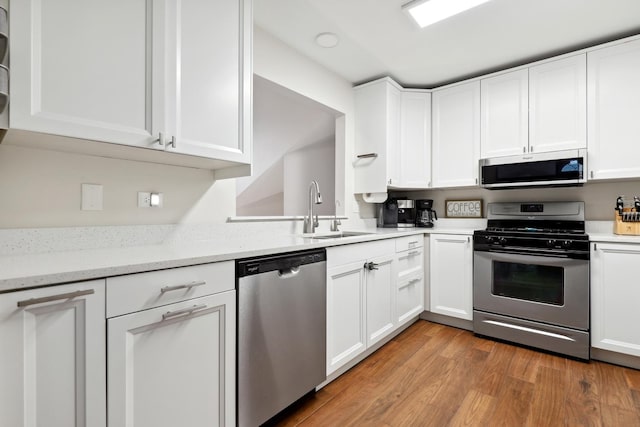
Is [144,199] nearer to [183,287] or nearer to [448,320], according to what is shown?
[183,287]

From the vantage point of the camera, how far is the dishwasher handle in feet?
4.95

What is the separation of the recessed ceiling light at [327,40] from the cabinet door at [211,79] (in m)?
0.81

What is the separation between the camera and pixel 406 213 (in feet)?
11.3

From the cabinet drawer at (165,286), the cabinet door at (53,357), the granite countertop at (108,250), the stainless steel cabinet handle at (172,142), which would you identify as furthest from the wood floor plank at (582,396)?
the stainless steel cabinet handle at (172,142)

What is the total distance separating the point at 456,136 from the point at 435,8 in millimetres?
1359

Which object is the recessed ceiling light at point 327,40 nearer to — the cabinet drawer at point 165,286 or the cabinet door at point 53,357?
the cabinet drawer at point 165,286

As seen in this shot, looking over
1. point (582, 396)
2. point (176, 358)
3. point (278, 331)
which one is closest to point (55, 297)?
point (176, 358)

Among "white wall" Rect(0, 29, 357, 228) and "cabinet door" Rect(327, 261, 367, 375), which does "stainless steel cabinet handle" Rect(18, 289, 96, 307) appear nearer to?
"white wall" Rect(0, 29, 357, 228)

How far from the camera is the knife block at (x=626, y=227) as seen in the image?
2.27 metres

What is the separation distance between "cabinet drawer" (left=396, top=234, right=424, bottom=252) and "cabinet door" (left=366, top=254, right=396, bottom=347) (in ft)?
0.51

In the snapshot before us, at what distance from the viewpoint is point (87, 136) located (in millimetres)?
1108

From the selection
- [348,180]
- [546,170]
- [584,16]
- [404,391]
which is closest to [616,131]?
[546,170]

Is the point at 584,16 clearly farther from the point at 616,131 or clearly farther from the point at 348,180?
the point at 348,180

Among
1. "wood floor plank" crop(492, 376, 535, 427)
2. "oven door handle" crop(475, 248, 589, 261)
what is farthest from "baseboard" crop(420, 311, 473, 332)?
"wood floor plank" crop(492, 376, 535, 427)
